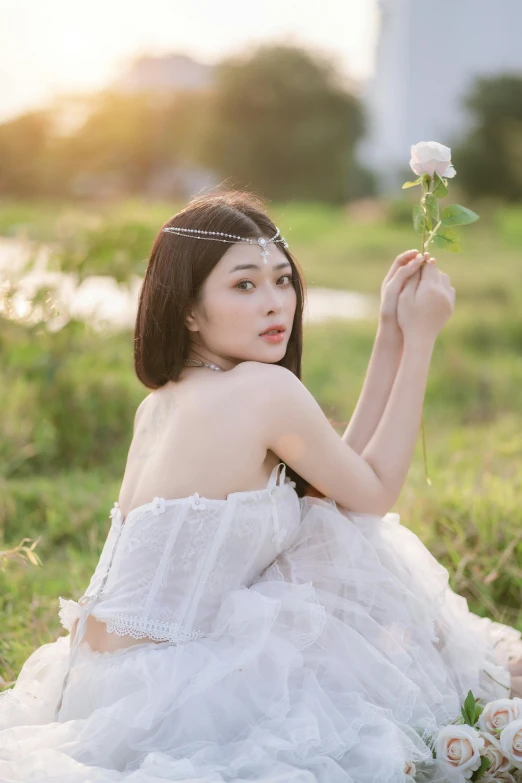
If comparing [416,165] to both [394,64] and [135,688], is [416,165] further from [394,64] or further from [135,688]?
[394,64]

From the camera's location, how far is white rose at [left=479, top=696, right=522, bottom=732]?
177cm

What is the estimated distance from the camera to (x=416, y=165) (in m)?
2.14

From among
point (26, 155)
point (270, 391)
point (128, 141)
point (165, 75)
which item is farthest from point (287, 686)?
point (165, 75)

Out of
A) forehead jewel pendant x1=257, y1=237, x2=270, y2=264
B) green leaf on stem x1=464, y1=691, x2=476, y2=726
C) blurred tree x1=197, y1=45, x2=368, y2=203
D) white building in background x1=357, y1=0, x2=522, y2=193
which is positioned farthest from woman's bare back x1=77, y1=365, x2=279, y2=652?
blurred tree x1=197, y1=45, x2=368, y2=203

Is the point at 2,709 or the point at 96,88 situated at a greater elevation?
the point at 96,88

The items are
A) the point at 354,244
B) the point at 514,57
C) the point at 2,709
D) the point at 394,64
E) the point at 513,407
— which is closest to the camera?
the point at 2,709

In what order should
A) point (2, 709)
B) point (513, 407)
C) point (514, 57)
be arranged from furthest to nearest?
point (514, 57)
point (513, 407)
point (2, 709)

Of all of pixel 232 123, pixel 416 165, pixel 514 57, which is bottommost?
A: pixel 416 165

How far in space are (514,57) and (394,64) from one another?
16.9ft

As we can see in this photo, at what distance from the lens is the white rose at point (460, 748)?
170cm

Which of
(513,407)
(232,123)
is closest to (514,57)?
(232,123)

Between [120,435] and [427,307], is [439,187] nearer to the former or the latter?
[427,307]

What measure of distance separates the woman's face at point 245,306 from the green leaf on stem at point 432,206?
399 millimetres

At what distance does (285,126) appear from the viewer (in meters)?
29.3
